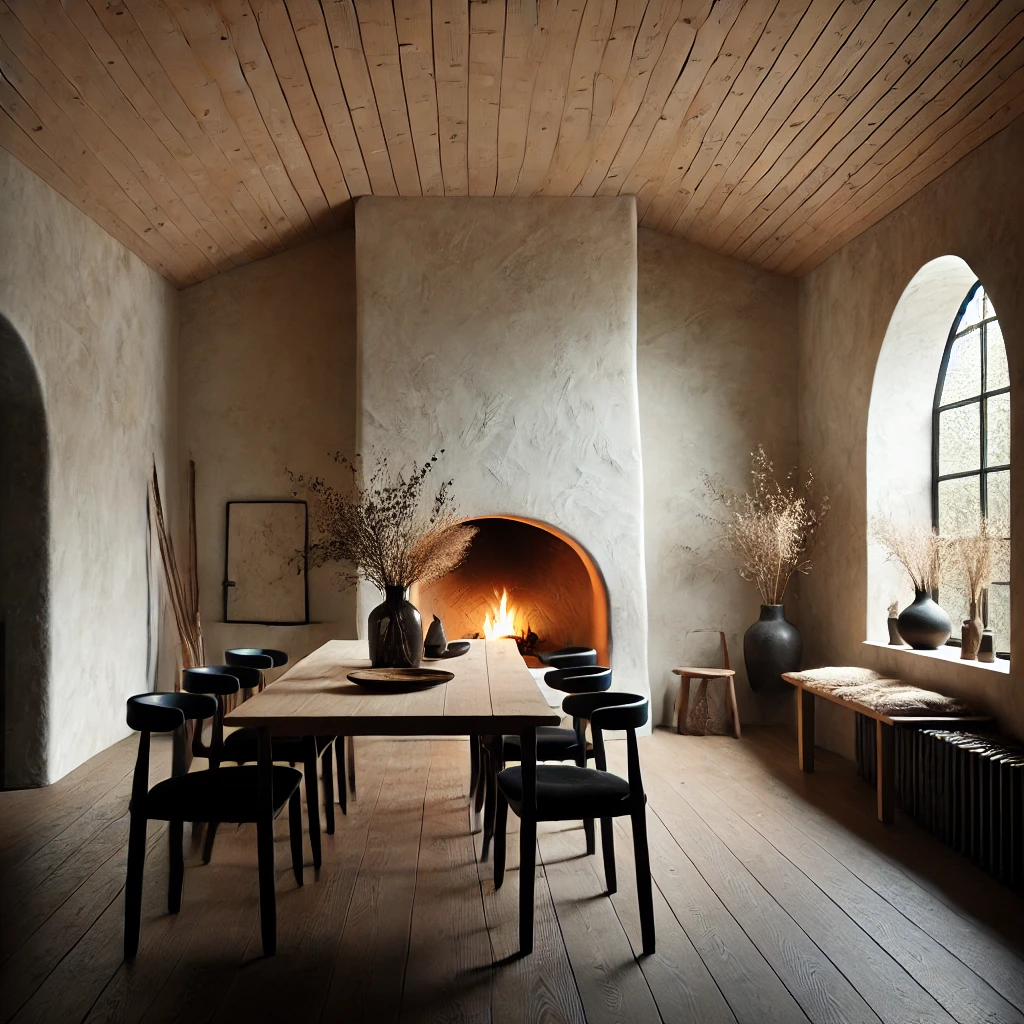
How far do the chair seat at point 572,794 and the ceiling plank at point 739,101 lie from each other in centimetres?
322

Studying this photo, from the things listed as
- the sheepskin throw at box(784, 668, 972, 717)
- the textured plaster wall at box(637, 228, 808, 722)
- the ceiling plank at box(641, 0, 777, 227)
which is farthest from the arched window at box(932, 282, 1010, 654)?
the ceiling plank at box(641, 0, 777, 227)

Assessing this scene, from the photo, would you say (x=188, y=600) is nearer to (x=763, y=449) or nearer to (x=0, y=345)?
(x=0, y=345)

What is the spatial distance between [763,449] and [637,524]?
1226 mm

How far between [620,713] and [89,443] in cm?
390

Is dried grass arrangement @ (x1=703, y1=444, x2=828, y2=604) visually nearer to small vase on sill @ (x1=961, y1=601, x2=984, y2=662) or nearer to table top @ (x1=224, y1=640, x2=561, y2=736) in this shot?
small vase on sill @ (x1=961, y1=601, x2=984, y2=662)

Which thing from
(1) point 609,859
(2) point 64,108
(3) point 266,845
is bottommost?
(1) point 609,859

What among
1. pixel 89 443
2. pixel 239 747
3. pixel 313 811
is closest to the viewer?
pixel 313 811

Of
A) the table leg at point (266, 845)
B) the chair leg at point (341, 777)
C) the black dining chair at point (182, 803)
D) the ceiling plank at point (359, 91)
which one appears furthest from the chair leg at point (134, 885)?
the ceiling plank at point (359, 91)

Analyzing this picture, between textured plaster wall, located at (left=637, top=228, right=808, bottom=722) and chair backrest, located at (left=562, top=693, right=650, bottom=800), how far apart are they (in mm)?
3546

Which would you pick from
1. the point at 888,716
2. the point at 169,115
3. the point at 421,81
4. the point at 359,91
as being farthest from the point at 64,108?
the point at 888,716

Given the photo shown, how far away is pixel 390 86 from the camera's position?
492 cm

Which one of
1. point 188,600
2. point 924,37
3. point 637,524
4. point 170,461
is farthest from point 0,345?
point 924,37

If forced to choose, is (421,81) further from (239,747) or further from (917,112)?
(239,747)

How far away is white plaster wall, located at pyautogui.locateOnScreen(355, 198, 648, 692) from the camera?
21.0 ft
